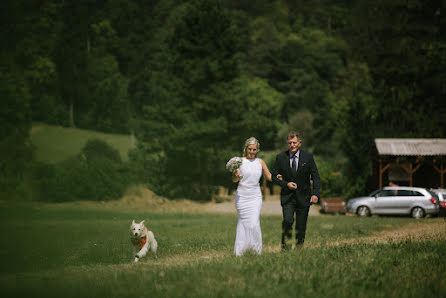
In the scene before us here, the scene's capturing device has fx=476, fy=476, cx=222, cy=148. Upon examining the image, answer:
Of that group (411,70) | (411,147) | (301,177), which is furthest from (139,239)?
(411,70)

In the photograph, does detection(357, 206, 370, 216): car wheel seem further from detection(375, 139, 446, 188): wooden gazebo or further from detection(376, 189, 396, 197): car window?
detection(375, 139, 446, 188): wooden gazebo

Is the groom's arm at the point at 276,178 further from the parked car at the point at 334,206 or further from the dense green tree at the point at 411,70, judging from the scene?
the dense green tree at the point at 411,70

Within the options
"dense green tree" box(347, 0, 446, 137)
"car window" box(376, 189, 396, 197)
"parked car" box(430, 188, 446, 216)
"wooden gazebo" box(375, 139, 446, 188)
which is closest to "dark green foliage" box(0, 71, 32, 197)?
"car window" box(376, 189, 396, 197)

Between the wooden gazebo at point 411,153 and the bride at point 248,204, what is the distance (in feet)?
86.1

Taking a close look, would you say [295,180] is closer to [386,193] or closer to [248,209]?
[248,209]

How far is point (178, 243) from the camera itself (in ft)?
46.7

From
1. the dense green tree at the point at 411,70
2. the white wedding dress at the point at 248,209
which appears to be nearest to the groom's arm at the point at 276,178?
the white wedding dress at the point at 248,209

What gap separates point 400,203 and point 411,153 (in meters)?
6.55

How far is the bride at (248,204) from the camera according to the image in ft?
32.7

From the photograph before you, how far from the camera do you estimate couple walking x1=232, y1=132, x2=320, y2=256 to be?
32.8 ft

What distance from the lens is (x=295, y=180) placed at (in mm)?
10102

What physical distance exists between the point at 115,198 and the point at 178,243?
27952 mm

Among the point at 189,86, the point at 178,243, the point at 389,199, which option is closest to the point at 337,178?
the point at 389,199

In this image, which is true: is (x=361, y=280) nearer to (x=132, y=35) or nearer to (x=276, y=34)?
(x=132, y=35)
